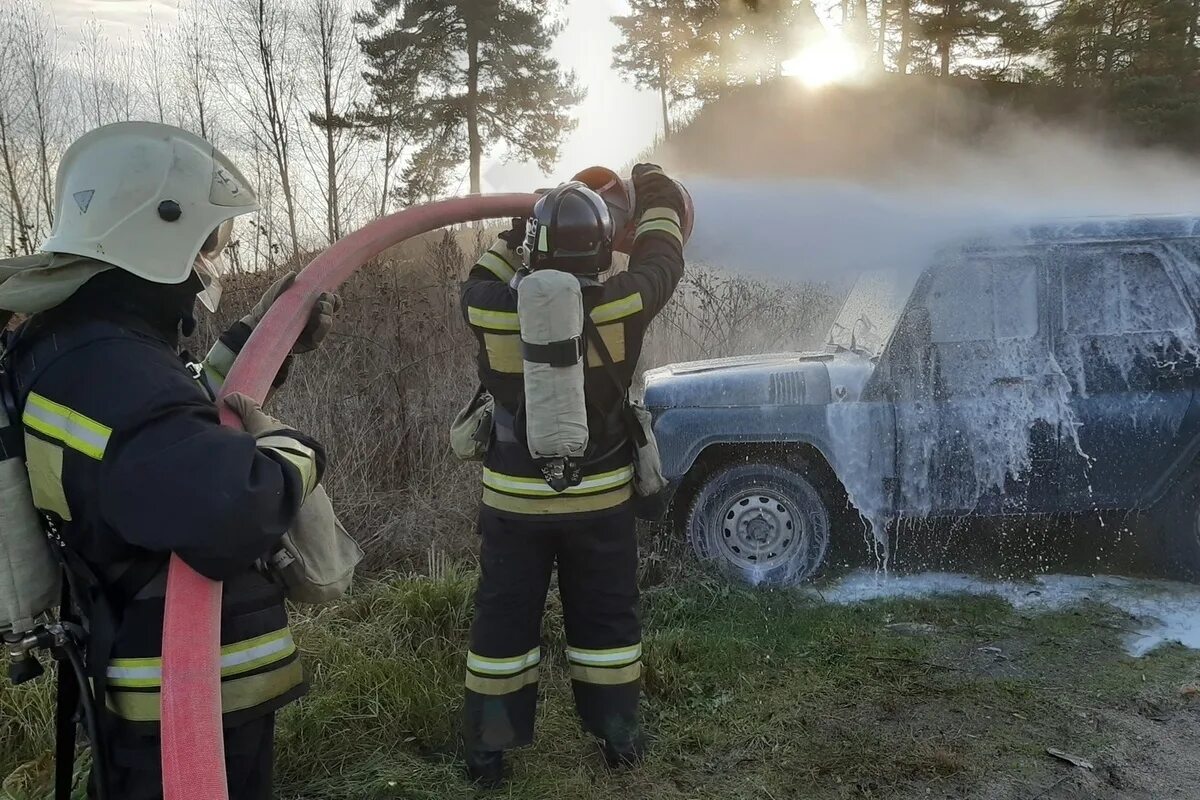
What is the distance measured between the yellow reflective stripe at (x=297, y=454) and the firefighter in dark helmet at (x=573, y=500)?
0.95 m

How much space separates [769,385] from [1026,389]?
1.35m

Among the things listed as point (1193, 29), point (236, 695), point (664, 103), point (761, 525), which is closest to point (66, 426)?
point (236, 695)

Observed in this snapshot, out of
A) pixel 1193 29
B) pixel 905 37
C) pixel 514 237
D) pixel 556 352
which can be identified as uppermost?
pixel 905 37

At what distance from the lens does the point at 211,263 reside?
1820 mm

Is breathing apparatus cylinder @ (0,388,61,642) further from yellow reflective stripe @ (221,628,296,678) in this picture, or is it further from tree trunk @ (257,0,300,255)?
tree trunk @ (257,0,300,255)

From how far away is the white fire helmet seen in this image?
160cm

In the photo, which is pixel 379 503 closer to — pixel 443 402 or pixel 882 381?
pixel 443 402

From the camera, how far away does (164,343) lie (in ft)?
5.51

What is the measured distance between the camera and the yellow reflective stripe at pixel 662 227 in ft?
9.09

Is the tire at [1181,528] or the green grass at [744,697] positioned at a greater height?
the tire at [1181,528]

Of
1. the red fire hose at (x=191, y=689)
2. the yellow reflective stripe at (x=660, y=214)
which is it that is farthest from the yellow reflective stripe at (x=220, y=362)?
the yellow reflective stripe at (x=660, y=214)

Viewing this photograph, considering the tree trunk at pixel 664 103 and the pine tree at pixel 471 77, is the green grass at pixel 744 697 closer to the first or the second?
the pine tree at pixel 471 77

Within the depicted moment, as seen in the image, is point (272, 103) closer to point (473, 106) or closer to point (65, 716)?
point (473, 106)

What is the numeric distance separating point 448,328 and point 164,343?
16.7ft
